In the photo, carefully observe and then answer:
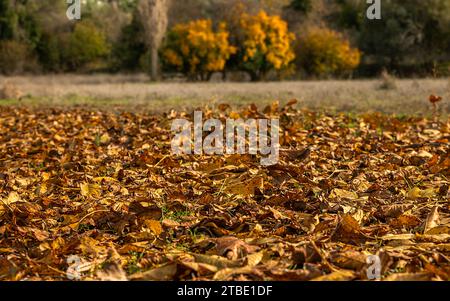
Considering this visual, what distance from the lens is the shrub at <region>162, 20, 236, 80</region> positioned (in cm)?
2008

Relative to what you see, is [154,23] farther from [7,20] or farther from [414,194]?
[414,194]

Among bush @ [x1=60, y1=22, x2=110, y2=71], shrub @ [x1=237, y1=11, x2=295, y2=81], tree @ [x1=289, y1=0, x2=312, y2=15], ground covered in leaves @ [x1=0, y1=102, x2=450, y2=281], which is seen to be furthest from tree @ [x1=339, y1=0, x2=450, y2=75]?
ground covered in leaves @ [x1=0, y1=102, x2=450, y2=281]

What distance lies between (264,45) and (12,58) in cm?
973

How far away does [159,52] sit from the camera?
842 inches

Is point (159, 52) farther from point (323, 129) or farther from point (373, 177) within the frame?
point (373, 177)

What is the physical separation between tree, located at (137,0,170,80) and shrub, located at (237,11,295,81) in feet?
8.47

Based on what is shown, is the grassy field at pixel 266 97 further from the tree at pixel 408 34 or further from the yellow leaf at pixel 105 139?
the tree at pixel 408 34

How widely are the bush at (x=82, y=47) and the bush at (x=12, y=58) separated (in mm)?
2064

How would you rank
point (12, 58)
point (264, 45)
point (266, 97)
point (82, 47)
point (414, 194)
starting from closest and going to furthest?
point (414, 194), point (266, 97), point (264, 45), point (12, 58), point (82, 47)

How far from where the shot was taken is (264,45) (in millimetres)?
19891

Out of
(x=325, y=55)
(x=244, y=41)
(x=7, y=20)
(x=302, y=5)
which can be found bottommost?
(x=325, y=55)

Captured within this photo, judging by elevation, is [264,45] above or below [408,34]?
below

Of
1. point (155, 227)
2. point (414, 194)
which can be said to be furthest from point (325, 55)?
point (155, 227)

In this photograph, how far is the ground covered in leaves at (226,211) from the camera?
244 cm
